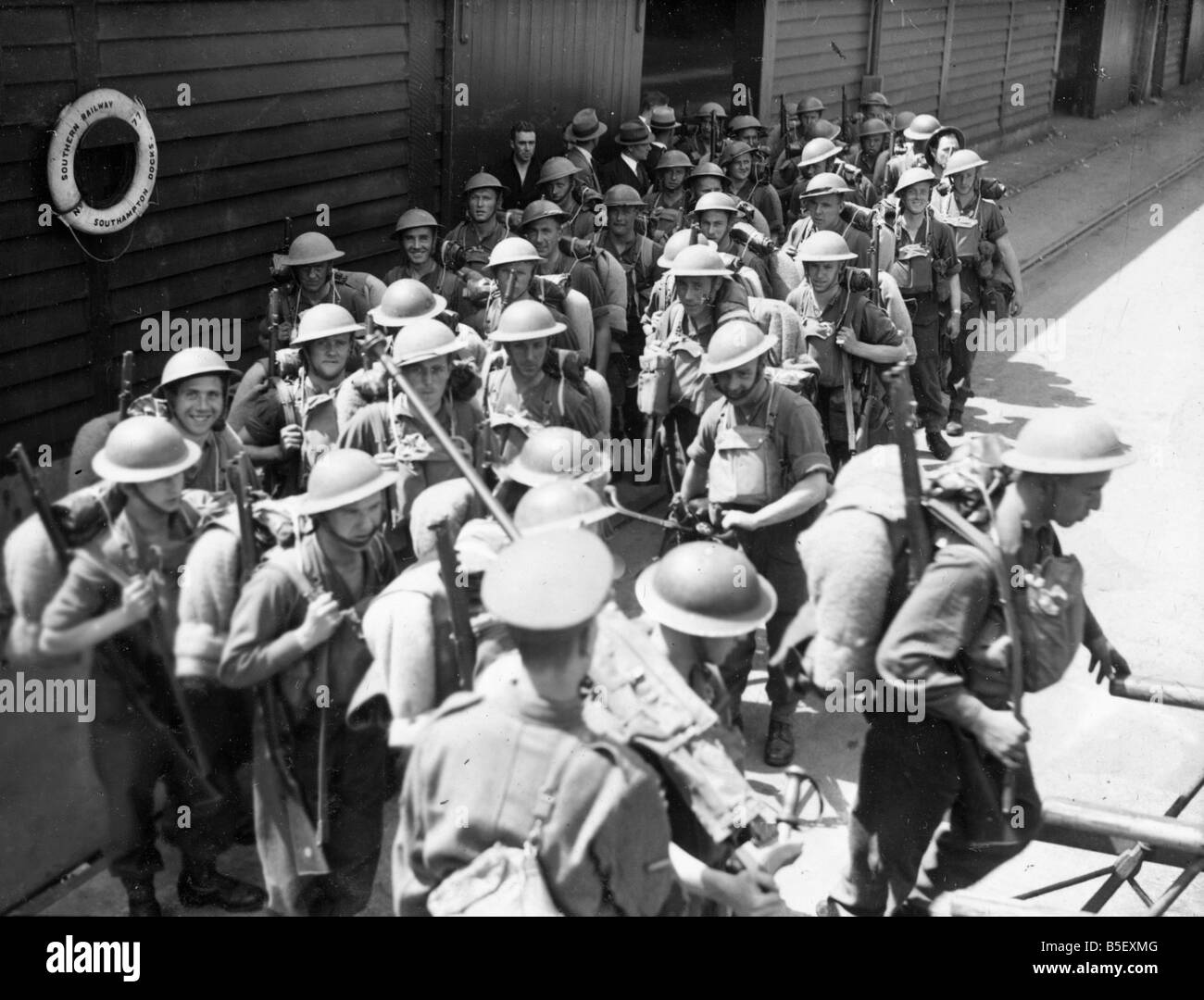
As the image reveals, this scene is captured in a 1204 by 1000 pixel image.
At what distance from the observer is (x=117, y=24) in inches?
295

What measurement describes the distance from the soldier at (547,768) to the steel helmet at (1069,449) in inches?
65.1

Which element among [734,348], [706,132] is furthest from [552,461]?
[706,132]

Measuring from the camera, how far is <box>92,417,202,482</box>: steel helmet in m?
4.39

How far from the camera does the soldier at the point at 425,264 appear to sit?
28.7 ft

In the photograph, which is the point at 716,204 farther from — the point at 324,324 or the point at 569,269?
the point at 324,324

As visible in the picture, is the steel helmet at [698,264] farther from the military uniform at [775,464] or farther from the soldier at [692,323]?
the military uniform at [775,464]

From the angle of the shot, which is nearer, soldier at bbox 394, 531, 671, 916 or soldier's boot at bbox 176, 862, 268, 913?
soldier at bbox 394, 531, 671, 916

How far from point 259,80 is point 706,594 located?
5785mm

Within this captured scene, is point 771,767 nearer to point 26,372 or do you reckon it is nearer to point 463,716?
point 463,716

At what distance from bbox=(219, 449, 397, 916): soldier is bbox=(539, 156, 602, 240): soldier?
5.87m

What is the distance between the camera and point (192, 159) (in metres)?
8.23

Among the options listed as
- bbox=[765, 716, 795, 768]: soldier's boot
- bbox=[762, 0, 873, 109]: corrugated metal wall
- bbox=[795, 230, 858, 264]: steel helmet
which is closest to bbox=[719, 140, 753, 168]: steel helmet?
bbox=[795, 230, 858, 264]: steel helmet

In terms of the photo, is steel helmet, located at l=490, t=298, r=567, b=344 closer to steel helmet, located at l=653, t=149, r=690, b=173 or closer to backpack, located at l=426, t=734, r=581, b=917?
backpack, located at l=426, t=734, r=581, b=917

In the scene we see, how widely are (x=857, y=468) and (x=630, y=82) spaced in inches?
375
